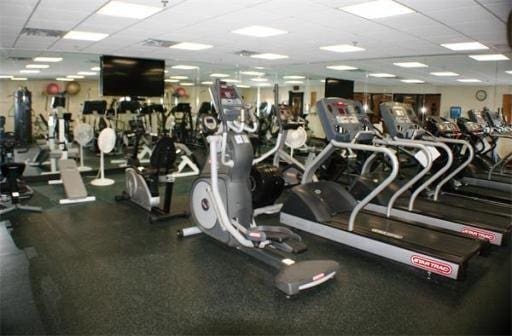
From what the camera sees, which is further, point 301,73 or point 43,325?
point 301,73

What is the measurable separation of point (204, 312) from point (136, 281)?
74cm

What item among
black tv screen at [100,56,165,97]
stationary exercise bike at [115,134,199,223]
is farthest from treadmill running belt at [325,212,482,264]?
black tv screen at [100,56,165,97]

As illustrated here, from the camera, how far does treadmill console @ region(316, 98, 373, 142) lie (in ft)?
12.1

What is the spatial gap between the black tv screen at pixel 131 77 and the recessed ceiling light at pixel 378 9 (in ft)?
16.9

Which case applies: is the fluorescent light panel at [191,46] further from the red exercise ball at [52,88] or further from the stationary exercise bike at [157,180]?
the red exercise ball at [52,88]

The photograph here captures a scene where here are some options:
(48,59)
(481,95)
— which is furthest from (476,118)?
(48,59)

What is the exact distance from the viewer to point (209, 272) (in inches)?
121

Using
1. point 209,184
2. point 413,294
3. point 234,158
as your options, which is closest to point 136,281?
point 209,184

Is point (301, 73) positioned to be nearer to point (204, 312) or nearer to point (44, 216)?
point (44, 216)

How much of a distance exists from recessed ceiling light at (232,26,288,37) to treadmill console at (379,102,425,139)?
1.88 meters

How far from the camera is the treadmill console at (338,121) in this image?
370 cm

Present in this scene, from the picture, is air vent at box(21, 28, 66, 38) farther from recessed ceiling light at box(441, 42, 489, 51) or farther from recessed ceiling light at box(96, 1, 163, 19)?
recessed ceiling light at box(441, 42, 489, 51)

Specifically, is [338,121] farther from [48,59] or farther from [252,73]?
[48,59]

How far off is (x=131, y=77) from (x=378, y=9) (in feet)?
18.0
